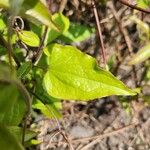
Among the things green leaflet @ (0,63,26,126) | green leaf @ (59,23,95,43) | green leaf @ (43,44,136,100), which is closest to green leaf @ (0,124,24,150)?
green leaflet @ (0,63,26,126)

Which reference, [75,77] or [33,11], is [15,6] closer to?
[33,11]

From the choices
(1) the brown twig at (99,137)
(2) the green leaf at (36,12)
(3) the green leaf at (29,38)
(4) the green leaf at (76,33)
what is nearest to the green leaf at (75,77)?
(3) the green leaf at (29,38)

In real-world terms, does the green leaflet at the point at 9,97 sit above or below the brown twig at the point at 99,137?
above

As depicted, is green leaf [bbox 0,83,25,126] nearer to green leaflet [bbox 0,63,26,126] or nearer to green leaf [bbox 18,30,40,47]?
green leaflet [bbox 0,63,26,126]

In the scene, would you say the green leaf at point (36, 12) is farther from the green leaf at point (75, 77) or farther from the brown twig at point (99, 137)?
the brown twig at point (99, 137)

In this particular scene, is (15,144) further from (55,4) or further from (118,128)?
(118,128)

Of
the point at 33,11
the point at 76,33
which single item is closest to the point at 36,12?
the point at 33,11
